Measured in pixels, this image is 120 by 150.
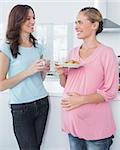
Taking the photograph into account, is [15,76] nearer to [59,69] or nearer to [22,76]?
[22,76]

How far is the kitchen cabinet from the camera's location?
5.25 feet

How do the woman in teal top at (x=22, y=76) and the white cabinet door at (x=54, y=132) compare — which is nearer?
the woman in teal top at (x=22, y=76)

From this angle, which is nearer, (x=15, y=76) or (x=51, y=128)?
(x=15, y=76)

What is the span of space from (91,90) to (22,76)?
13.6 inches

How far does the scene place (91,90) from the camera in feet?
4.41

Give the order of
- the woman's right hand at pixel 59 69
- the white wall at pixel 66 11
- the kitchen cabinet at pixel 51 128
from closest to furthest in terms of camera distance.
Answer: the woman's right hand at pixel 59 69 < the kitchen cabinet at pixel 51 128 < the white wall at pixel 66 11

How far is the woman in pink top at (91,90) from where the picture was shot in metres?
1.33

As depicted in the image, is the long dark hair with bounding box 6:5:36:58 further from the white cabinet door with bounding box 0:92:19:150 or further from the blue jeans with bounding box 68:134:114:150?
the blue jeans with bounding box 68:134:114:150

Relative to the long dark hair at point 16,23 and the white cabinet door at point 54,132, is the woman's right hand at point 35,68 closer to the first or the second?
the long dark hair at point 16,23

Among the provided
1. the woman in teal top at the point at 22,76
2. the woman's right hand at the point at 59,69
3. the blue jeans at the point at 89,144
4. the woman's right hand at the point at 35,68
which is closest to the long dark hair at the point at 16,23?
the woman in teal top at the point at 22,76

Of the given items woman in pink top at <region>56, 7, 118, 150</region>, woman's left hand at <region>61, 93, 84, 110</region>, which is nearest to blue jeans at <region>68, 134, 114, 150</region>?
woman in pink top at <region>56, 7, 118, 150</region>

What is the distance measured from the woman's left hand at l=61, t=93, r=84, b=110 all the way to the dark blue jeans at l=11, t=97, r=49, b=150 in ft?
0.62

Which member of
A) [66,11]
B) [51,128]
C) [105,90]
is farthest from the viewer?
[66,11]

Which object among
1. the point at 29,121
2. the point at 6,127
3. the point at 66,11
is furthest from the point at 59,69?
the point at 66,11
